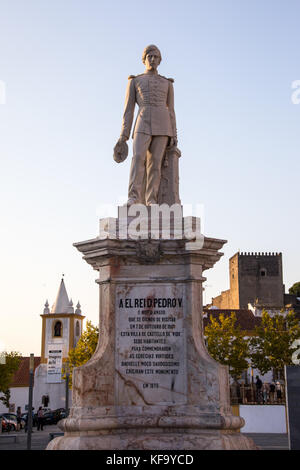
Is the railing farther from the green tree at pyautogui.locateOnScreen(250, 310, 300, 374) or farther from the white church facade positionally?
the white church facade

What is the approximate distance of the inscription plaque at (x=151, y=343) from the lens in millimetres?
9211

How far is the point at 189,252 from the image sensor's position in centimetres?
956

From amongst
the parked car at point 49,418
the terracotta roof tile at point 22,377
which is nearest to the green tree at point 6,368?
the parked car at point 49,418

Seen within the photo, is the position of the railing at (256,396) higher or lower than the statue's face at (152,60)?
lower

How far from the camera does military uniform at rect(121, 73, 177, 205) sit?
1066 cm

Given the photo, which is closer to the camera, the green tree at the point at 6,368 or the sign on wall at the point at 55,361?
the sign on wall at the point at 55,361

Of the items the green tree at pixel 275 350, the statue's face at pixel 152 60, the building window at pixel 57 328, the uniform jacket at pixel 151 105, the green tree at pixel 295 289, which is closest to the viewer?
the uniform jacket at pixel 151 105

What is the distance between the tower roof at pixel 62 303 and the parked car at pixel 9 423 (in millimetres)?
34817

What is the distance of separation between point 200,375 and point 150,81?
5051 millimetres

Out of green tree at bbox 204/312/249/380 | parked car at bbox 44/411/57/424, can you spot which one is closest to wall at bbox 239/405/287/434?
green tree at bbox 204/312/249/380

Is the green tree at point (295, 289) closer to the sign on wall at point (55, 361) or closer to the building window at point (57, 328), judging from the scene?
the building window at point (57, 328)
